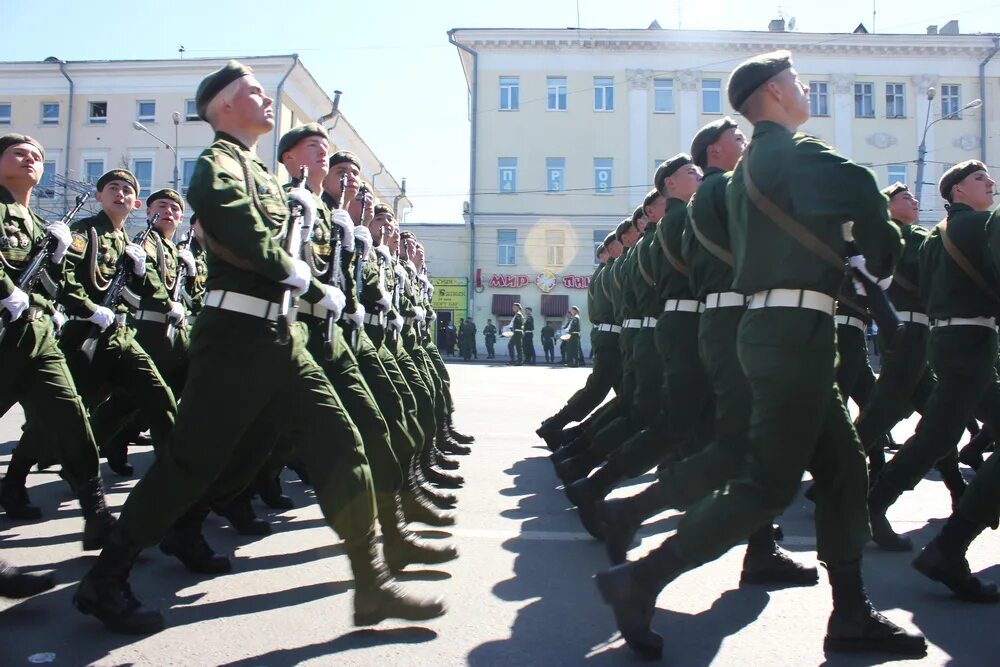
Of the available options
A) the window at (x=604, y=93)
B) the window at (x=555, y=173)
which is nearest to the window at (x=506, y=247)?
the window at (x=555, y=173)

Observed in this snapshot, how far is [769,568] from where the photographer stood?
153 inches

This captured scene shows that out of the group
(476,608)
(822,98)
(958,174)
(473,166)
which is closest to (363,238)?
(476,608)

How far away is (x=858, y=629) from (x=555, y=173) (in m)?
33.3

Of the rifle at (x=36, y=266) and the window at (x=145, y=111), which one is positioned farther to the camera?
the window at (x=145, y=111)

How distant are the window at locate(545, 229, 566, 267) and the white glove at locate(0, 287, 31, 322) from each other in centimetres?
3177

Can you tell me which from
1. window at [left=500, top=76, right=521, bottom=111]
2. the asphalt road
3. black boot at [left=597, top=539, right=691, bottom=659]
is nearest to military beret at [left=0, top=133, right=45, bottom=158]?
the asphalt road

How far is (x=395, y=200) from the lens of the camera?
169ft

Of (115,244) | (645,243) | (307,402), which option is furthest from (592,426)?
(307,402)

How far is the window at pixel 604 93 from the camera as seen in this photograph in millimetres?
35188

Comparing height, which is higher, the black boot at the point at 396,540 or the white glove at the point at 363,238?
the white glove at the point at 363,238

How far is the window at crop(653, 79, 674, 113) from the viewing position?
1387 inches

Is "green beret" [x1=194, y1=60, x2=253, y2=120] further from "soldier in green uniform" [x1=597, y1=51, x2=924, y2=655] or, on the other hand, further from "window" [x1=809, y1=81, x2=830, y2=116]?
"window" [x1=809, y1=81, x2=830, y2=116]

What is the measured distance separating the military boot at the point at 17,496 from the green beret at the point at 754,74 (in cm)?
435

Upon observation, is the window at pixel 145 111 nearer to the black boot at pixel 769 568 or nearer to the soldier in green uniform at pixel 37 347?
the soldier in green uniform at pixel 37 347
